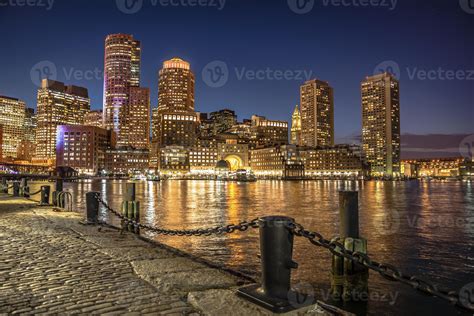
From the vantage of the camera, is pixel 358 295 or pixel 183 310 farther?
pixel 358 295

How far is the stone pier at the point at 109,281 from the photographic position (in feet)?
17.8

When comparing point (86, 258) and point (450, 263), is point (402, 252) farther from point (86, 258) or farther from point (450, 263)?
point (86, 258)

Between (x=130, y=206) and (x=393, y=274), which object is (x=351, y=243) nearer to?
(x=393, y=274)

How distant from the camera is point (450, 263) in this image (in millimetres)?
→ 12961

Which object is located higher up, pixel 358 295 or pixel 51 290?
pixel 51 290

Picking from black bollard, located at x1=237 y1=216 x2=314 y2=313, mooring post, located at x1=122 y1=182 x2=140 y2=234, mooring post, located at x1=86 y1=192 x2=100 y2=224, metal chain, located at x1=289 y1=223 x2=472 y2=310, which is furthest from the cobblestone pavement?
mooring post, located at x1=86 y1=192 x2=100 y2=224

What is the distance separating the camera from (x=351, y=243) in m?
7.91

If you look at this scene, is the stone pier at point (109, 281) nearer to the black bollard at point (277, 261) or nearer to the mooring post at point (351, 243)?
the black bollard at point (277, 261)

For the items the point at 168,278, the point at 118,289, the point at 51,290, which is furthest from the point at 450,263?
the point at 51,290

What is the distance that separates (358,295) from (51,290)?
6.44 metres

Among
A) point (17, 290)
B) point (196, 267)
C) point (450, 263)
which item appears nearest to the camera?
point (17, 290)

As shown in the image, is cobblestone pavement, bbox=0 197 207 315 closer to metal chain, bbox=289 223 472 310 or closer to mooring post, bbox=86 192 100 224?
metal chain, bbox=289 223 472 310

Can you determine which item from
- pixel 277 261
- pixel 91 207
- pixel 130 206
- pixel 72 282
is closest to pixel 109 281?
pixel 72 282

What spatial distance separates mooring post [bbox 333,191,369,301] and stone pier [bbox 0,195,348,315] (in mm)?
2534
